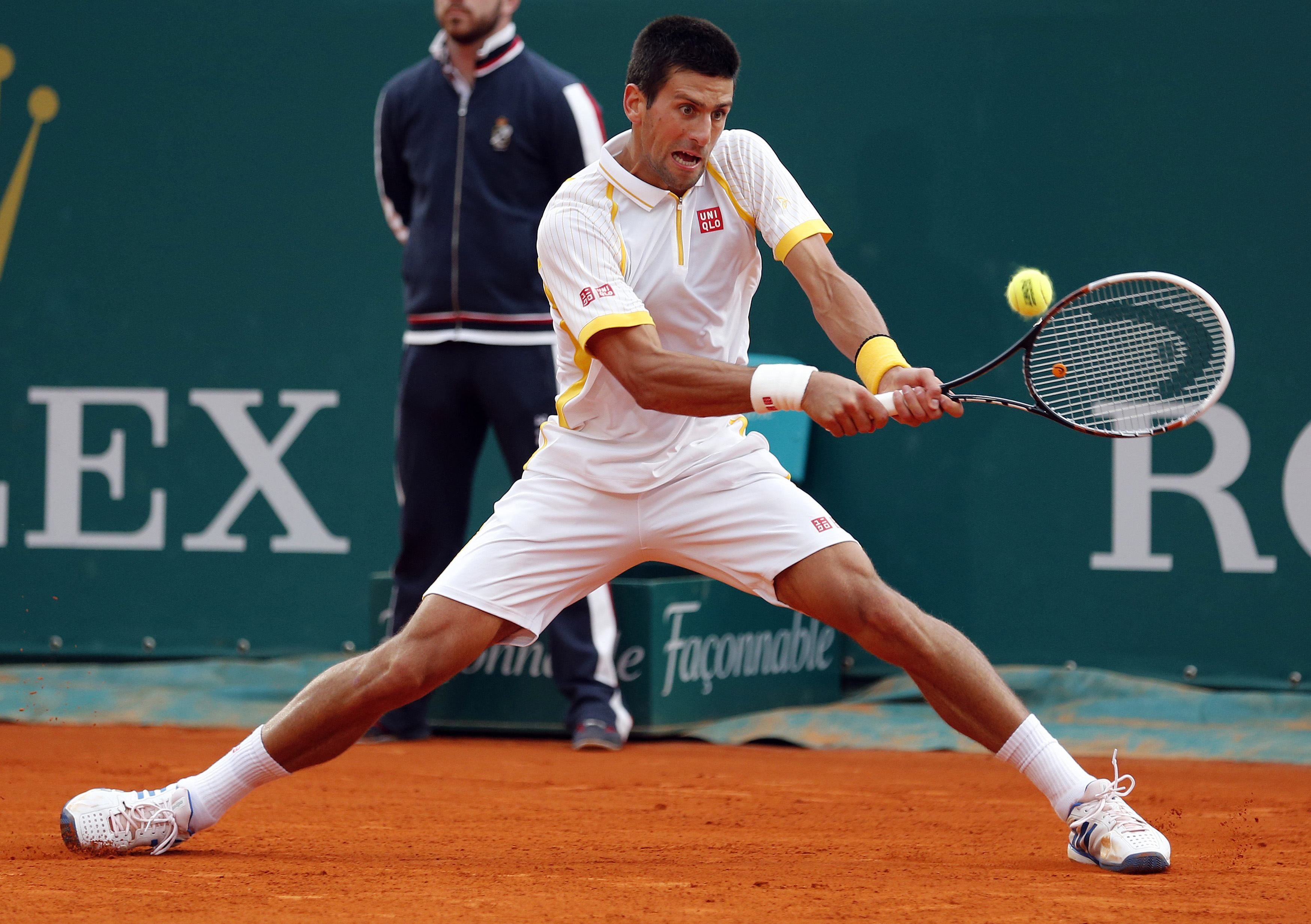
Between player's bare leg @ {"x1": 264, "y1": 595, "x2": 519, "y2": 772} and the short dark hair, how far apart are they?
3.55 ft

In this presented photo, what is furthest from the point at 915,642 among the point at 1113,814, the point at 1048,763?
the point at 1113,814

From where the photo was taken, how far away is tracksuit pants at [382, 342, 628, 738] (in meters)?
4.98

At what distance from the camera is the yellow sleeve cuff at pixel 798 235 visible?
3.28 m

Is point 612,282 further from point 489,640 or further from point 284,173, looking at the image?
point 284,173

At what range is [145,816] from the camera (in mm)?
3215

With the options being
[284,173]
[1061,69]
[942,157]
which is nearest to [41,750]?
[284,173]

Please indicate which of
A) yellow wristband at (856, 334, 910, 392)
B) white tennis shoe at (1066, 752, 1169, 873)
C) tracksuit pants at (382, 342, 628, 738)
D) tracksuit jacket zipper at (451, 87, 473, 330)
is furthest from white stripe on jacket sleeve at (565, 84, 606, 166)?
white tennis shoe at (1066, 752, 1169, 873)

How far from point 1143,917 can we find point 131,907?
5.42 feet

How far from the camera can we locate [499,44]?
16.5 ft

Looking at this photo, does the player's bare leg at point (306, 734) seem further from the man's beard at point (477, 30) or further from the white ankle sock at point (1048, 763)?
the man's beard at point (477, 30)

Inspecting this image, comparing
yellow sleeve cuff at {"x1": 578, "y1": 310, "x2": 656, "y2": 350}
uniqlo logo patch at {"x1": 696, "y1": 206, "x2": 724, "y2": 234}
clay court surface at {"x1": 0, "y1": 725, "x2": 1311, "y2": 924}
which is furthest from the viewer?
uniqlo logo patch at {"x1": 696, "y1": 206, "x2": 724, "y2": 234}

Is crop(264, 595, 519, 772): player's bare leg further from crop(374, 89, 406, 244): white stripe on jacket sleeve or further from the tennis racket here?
crop(374, 89, 406, 244): white stripe on jacket sleeve

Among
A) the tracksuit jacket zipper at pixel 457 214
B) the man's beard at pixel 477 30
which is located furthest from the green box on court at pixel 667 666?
the man's beard at pixel 477 30

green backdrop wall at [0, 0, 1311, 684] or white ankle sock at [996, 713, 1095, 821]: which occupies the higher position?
green backdrop wall at [0, 0, 1311, 684]
